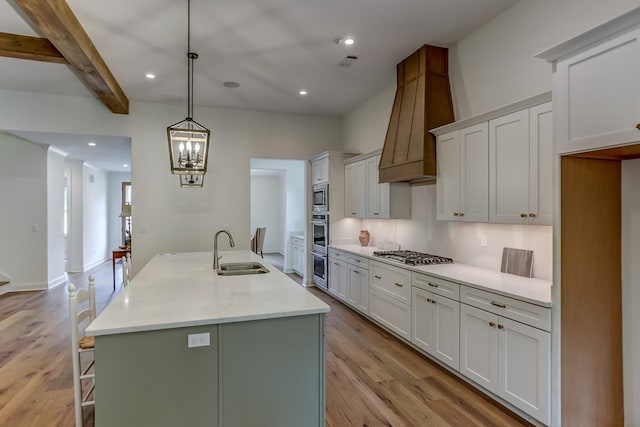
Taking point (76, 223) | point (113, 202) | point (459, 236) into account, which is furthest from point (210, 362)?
point (113, 202)

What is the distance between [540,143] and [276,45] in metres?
2.70

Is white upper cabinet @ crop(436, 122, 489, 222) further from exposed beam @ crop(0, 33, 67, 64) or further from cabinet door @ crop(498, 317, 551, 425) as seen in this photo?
exposed beam @ crop(0, 33, 67, 64)

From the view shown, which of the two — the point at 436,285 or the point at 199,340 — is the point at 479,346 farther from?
the point at 199,340

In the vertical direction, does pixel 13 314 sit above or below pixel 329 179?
below

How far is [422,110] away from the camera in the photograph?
368 cm

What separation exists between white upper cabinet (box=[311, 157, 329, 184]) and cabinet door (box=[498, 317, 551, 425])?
152 inches

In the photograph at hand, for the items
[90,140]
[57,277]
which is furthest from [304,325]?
[57,277]

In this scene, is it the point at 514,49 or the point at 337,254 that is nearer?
the point at 514,49

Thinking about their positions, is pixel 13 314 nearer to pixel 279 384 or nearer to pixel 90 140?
pixel 90 140

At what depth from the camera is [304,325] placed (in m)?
1.94

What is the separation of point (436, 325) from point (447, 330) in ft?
0.48

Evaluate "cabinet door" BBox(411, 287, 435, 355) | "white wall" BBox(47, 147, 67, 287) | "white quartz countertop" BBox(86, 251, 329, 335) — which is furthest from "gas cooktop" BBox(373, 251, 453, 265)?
"white wall" BBox(47, 147, 67, 287)

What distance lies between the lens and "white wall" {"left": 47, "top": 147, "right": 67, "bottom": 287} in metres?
6.45

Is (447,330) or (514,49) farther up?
(514,49)
